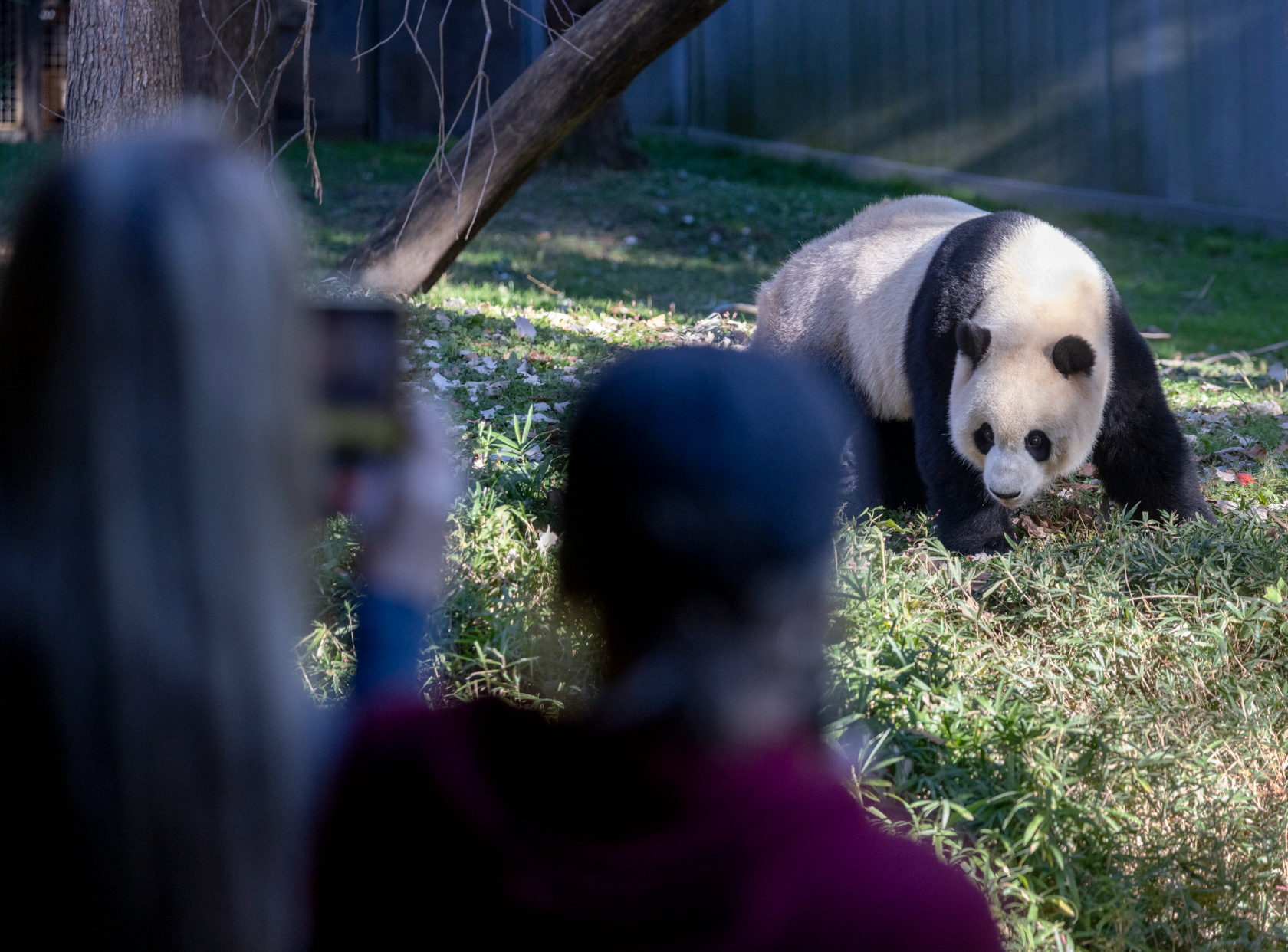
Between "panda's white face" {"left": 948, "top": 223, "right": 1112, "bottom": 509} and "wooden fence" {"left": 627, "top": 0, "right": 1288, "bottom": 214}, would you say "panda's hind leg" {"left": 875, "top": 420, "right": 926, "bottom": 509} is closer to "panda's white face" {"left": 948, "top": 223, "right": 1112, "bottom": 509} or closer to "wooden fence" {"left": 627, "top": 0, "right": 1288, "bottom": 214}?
"panda's white face" {"left": 948, "top": 223, "right": 1112, "bottom": 509}

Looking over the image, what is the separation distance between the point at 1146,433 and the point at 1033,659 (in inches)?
67.7

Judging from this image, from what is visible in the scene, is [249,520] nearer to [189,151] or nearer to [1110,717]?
[189,151]

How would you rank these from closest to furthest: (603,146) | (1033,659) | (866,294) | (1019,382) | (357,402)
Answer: (357,402), (1033,659), (1019,382), (866,294), (603,146)

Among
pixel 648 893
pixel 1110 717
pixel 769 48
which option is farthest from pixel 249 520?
pixel 769 48

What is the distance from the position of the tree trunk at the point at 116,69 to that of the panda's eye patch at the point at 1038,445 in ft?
12.2

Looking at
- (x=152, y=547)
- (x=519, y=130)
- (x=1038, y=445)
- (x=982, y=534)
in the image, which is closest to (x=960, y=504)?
(x=982, y=534)

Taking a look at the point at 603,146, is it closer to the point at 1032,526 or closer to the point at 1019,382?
the point at 1032,526

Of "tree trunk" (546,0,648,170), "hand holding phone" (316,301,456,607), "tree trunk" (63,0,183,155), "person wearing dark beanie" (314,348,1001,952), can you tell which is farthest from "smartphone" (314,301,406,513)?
"tree trunk" (546,0,648,170)

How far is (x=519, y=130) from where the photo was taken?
631cm

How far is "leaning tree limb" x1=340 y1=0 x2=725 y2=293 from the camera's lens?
6.02 metres

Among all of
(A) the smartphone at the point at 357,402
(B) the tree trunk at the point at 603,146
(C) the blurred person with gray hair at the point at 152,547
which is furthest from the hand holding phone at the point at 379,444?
(B) the tree trunk at the point at 603,146

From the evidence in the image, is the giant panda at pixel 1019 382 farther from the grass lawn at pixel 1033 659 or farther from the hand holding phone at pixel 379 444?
the hand holding phone at pixel 379 444

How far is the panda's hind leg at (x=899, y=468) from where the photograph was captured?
5.69m

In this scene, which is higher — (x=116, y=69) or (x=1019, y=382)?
(x=116, y=69)
